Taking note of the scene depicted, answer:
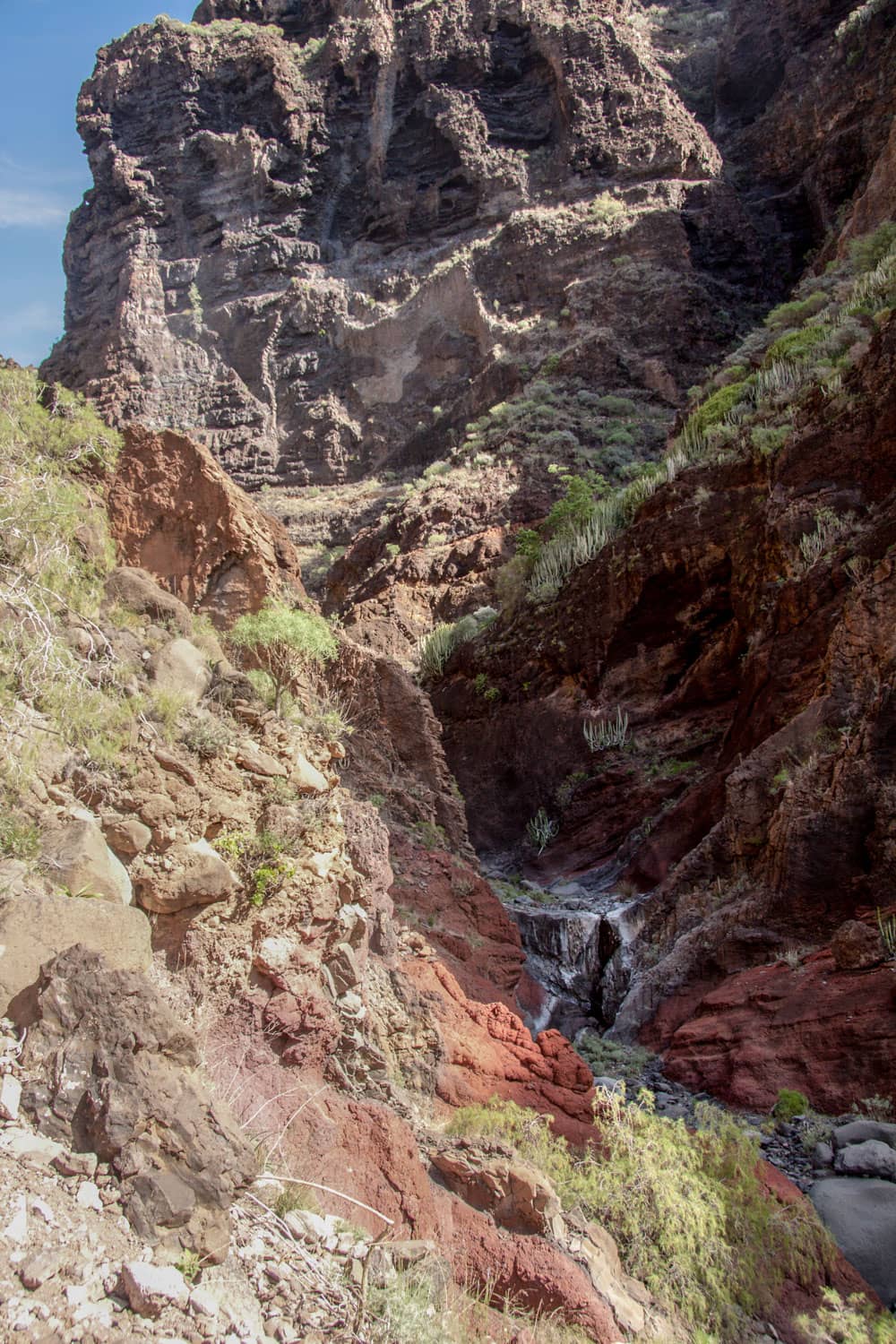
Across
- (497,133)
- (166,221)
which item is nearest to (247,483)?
(166,221)

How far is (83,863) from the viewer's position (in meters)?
5.17

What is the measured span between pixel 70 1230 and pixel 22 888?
186cm

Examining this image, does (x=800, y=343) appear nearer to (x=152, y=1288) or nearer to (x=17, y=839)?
(x=17, y=839)

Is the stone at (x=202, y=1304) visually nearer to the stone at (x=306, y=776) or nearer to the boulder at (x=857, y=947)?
the stone at (x=306, y=776)

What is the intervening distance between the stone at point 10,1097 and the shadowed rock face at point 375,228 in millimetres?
36795

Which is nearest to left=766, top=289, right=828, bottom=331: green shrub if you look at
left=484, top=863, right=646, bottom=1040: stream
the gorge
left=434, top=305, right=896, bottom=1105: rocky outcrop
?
the gorge

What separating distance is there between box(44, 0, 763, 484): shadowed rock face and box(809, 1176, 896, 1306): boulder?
33.9 meters

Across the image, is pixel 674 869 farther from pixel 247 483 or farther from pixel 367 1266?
pixel 247 483

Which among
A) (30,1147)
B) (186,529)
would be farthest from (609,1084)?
(186,529)

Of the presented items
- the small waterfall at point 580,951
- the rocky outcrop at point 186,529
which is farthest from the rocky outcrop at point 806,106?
the rocky outcrop at point 186,529

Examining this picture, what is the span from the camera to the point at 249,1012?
570 centimetres

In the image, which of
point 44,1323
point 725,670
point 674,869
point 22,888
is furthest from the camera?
point 725,670

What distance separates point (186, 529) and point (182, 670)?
157 inches

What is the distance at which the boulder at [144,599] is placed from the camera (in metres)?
7.88
